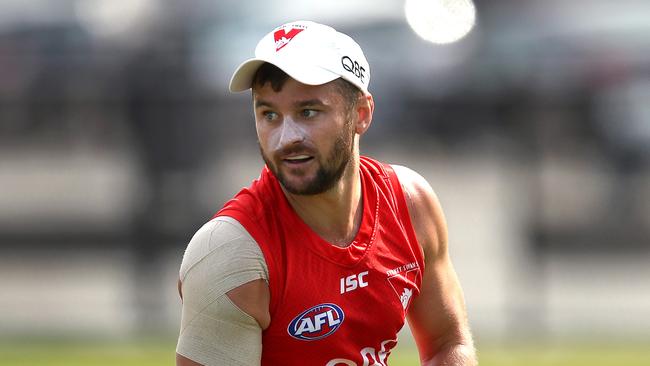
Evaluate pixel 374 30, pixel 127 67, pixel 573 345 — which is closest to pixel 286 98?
pixel 573 345

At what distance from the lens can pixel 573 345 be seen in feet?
48.5

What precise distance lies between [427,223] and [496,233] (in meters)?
10.7

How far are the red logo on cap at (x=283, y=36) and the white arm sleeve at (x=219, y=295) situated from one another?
696 mm

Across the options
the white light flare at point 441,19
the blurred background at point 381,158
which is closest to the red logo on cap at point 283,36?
the blurred background at point 381,158

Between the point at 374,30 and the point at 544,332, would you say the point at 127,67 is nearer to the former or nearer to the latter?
the point at 374,30

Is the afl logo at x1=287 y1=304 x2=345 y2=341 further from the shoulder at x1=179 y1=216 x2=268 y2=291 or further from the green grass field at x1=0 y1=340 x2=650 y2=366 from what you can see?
the green grass field at x1=0 y1=340 x2=650 y2=366

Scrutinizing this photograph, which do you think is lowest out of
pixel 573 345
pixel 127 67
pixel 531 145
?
pixel 573 345

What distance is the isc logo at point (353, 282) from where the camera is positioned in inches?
213

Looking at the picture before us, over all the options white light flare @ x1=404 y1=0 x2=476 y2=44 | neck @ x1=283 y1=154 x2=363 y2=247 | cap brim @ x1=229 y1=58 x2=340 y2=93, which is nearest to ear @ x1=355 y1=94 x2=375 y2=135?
neck @ x1=283 y1=154 x2=363 y2=247

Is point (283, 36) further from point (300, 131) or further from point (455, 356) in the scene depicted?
point (455, 356)

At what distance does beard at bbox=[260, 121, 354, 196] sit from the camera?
533 cm

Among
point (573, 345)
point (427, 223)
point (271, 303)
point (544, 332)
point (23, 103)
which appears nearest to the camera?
point (271, 303)

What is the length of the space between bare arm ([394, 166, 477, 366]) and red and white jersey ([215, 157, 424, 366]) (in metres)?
0.18

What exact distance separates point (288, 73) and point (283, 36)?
0.72 feet
